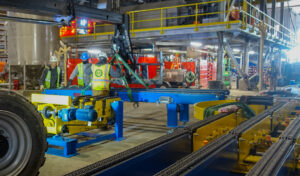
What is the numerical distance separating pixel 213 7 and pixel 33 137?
14987mm

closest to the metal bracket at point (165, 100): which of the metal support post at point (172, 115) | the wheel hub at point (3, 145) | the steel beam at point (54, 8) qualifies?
the metal support post at point (172, 115)

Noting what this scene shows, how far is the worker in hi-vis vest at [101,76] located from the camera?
22.5ft

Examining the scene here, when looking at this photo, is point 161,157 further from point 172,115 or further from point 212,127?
point 172,115

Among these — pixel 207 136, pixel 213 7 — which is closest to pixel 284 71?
pixel 213 7

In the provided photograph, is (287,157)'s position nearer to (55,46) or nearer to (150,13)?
(55,46)

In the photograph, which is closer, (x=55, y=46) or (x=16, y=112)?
(x=16, y=112)

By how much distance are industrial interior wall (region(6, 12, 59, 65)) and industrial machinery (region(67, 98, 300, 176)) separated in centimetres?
1113

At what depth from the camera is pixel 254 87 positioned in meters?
18.7

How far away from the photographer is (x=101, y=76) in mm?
6902

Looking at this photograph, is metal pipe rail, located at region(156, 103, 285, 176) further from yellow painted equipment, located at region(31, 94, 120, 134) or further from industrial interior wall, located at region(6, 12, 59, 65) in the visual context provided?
industrial interior wall, located at region(6, 12, 59, 65)

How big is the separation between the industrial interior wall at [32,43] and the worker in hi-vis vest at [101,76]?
24.0 feet

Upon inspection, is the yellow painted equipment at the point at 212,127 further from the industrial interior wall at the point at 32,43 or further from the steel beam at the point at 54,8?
the industrial interior wall at the point at 32,43

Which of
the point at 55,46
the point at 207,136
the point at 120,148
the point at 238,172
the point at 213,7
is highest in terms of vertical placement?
the point at 213,7

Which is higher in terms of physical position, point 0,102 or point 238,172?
point 0,102
